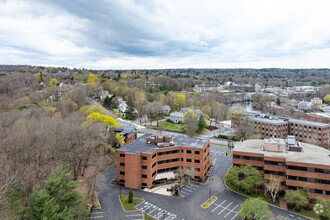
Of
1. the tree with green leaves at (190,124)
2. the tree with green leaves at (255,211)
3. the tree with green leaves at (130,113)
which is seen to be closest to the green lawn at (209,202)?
the tree with green leaves at (255,211)

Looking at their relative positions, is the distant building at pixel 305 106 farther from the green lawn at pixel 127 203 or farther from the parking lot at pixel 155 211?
the green lawn at pixel 127 203

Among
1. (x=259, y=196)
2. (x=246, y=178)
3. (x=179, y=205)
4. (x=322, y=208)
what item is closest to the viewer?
(x=322, y=208)

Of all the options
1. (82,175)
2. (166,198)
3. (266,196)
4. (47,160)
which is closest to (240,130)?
(266,196)

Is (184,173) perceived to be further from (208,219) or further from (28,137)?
(28,137)

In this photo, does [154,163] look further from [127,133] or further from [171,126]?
[171,126]

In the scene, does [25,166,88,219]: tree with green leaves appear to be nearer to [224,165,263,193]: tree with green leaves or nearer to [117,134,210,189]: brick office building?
[117,134,210,189]: brick office building

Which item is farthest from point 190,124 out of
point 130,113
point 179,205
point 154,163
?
point 179,205
